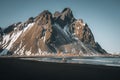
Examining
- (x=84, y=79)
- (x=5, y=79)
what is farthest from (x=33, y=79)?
(x=84, y=79)

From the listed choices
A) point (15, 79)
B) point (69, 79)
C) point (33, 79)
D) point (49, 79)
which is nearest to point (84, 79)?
point (69, 79)

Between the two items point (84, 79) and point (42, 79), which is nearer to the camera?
point (42, 79)

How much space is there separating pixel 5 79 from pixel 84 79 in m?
13.4

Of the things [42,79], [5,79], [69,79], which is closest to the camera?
[5,79]

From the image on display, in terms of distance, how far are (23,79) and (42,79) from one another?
10.1 ft

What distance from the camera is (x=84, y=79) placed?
31828 millimetres

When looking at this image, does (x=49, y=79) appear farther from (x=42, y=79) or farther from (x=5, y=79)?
(x=5, y=79)

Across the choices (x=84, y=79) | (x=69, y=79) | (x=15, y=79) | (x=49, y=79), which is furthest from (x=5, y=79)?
(x=84, y=79)

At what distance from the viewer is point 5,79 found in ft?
87.6

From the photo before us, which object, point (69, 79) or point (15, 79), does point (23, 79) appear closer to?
point (15, 79)

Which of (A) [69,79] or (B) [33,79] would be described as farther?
(A) [69,79]

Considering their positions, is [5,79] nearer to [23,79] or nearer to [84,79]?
[23,79]

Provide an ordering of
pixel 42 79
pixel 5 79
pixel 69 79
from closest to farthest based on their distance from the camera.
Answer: pixel 5 79 < pixel 42 79 < pixel 69 79

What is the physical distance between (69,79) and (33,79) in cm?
640
